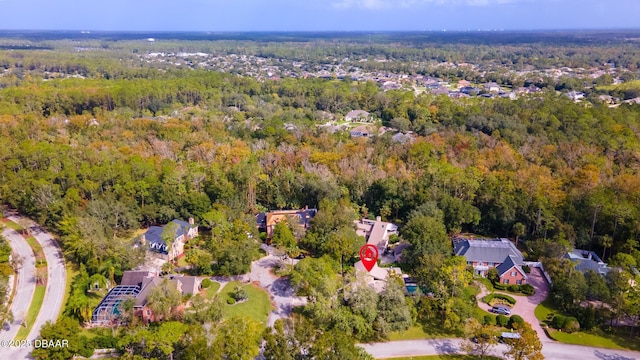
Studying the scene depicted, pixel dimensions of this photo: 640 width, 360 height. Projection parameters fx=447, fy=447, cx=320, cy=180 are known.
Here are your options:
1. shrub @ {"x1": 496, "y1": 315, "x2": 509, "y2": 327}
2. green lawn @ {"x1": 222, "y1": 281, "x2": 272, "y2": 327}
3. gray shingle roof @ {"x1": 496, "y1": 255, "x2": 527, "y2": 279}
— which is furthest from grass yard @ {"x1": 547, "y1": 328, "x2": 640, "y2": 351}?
green lawn @ {"x1": 222, "y1": 281, "x2": 272, "y2": 327}

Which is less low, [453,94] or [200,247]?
[453,94]

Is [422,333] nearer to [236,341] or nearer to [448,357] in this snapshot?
[448,357]

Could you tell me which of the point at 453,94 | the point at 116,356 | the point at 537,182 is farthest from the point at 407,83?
the point at 116,356

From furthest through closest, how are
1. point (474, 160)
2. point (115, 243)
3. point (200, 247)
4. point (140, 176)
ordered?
point (474, 160), point (140, 176), point (200, 247), point (115, 243)

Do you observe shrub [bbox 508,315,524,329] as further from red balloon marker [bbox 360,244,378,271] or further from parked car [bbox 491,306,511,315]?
red balloon marker [bbox 360,244,378,271]

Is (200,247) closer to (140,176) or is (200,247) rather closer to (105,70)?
(140,176)

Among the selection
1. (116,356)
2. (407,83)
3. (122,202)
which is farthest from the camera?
(407,83)

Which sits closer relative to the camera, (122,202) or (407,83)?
(122,202)
